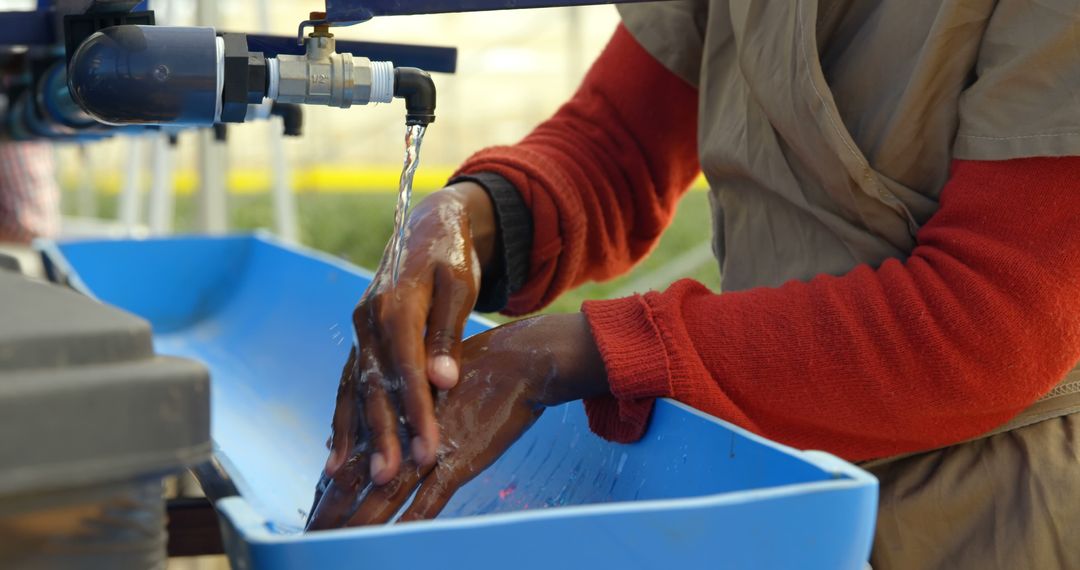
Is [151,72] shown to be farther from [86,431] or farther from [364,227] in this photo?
[364,227]

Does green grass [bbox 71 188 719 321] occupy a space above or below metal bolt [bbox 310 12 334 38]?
below

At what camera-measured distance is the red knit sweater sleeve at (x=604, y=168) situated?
127 centimetres

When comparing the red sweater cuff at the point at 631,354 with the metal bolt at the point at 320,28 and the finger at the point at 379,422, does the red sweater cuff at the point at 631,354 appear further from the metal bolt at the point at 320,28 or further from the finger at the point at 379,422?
the metal bolt at the point at 320,28

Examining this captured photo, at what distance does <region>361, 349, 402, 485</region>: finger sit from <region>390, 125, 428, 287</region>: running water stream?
3.6 inches

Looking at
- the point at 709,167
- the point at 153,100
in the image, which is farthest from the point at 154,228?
the point at 153,100

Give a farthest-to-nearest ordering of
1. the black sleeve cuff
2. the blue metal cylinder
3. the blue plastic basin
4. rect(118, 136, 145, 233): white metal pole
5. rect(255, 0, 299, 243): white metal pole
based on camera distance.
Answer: rect(118, 136, 145, 233): white metal pole
rect(255, 0, 299, 243): white metal pole
the black sleeve cuff
the blue metal cylinder
the blue plastic basin

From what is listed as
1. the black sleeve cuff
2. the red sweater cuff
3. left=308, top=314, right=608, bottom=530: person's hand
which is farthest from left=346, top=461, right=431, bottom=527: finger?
the black sleeve cuff

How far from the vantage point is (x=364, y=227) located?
6.80 meters

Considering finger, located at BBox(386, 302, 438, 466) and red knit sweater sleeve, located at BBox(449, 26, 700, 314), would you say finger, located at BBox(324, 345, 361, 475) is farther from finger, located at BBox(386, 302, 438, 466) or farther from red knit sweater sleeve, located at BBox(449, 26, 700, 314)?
red knit sweater sleeve, located at BBox(449, 26, 700, 314)

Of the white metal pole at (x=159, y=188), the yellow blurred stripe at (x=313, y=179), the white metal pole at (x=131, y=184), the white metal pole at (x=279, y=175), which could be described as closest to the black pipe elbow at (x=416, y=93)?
the white metal pole at (x=279, y=175)

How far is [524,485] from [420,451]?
0.90 ft

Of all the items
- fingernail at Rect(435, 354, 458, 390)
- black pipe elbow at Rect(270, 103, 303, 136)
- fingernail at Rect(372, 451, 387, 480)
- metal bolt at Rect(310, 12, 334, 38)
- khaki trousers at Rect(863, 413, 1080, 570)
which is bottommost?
khaki trousers at Rect(863, 413, 1080, 570)

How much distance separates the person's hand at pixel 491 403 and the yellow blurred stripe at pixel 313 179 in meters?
8.70

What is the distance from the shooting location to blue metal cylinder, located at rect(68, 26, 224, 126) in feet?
2.28
